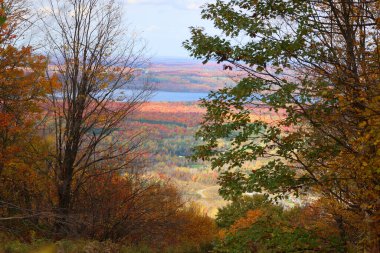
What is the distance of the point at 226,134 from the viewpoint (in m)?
7.73

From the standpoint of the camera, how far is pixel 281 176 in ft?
24.1

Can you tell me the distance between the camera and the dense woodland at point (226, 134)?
702cm

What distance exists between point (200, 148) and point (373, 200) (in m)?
3.70

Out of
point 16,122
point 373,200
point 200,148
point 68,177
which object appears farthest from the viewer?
point 16,122

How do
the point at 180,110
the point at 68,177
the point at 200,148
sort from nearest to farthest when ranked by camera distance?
1. the point at 200,148
2. the point at 68,177
3. the point at 180,110

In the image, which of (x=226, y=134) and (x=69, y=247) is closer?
(x=226, y=134)

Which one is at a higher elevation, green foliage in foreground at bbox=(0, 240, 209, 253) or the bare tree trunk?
the bare tree trunk

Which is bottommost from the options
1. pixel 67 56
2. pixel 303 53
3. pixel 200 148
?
pixel 200 148

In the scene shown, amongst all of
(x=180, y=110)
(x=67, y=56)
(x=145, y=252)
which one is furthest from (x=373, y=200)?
Result: (x=180, y=110)

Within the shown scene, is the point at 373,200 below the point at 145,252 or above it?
above

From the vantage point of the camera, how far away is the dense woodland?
702cm

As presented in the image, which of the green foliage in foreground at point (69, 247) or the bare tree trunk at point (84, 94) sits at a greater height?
the bare tree trunk at point (84, 94)

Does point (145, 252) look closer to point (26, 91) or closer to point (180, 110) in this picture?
point (26, 91)

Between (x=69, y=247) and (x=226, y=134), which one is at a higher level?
(x=226, y=134)
